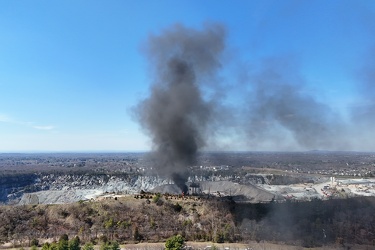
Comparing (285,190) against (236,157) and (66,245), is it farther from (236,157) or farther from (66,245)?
(66,245)

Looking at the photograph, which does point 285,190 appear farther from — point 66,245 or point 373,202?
point 66,245

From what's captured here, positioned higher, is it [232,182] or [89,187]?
[232,182]

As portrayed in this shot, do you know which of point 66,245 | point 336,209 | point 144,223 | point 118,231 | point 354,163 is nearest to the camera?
point 66,245

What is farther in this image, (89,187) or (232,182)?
(89,187)

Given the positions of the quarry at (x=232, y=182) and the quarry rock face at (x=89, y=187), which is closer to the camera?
the quarry rock face at (x=89, y=187)

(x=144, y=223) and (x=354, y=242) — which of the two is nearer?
(x=354, y=242)

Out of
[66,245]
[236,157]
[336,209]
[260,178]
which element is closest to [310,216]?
[336,209]

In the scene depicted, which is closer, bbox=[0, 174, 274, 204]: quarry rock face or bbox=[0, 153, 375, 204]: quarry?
bbox=[0, 174, 274, 204]: quarry rock face

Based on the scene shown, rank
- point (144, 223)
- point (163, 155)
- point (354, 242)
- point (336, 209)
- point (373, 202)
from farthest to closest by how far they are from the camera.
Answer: point (163, 155) < point (373, 202) < point (336, 209) < point (144, 223) < point (354, 242)

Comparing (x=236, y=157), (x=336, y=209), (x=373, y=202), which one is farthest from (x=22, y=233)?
(x=236, y=157)

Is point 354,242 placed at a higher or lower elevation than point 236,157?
lower
